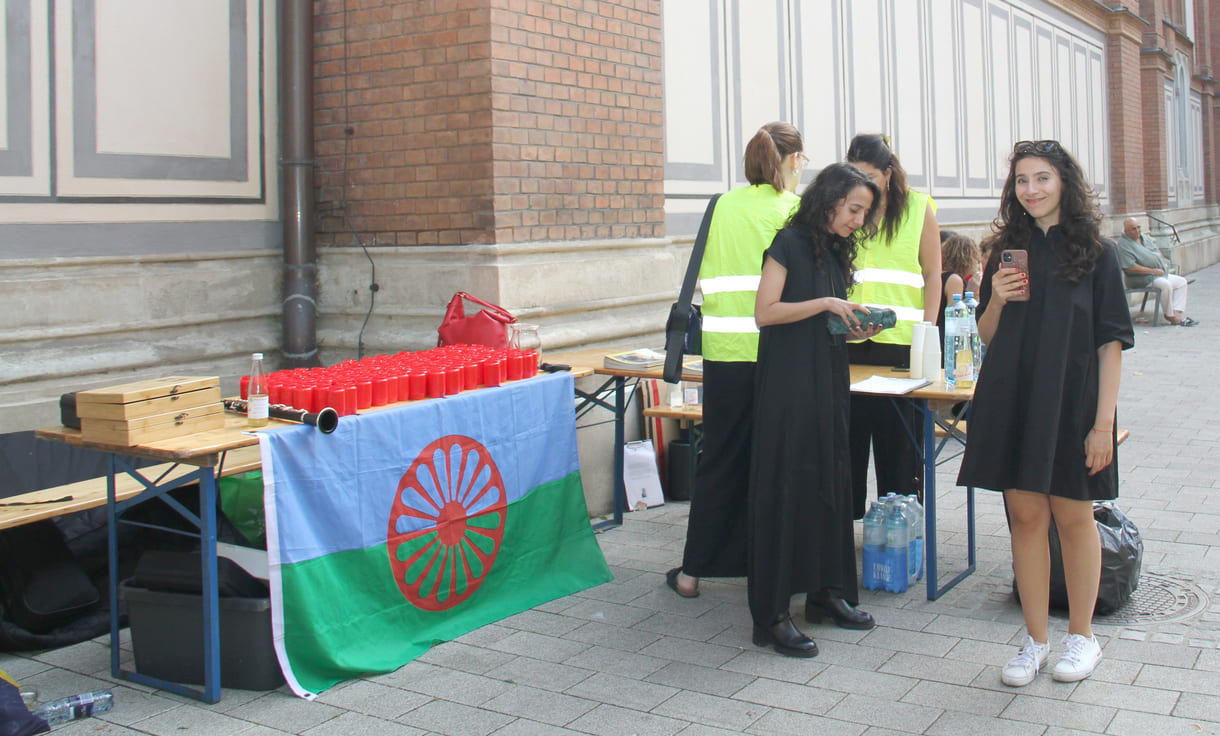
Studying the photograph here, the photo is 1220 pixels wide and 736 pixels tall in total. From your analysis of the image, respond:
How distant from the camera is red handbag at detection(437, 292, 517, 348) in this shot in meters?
5.46

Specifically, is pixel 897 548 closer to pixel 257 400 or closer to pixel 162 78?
pixel 257 400

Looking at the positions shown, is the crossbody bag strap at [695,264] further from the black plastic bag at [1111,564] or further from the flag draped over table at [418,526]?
the black plastic bag at [1111,564]

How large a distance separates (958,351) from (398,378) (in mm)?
2366

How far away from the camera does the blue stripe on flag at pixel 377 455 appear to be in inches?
157

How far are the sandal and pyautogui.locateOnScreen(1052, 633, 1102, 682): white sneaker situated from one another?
1555 mm

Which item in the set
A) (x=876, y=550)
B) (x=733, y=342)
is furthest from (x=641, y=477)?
(x=733, y=342)

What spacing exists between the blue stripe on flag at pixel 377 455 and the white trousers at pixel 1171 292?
41.3 ft

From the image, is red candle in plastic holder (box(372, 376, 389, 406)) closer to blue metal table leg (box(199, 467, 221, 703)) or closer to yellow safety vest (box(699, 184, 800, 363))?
blue metal table leg (box(199, 467, 221, 703))

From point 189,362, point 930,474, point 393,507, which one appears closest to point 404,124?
point 189,362

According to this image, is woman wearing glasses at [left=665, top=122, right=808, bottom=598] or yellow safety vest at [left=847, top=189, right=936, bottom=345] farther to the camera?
yellow safety vest at [left=847, top=189, right=936, bottom=345]

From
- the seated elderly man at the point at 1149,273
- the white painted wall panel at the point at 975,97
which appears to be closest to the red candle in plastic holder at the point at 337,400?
the white painted wall panel at the point at 975,97

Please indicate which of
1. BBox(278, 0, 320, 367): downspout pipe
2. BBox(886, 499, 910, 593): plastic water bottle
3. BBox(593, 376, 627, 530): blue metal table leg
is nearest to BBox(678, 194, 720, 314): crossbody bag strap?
BBox(886, 499, 910, 593): plastic water bottle

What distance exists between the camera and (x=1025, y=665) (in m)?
3.93

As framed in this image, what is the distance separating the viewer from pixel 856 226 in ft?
14.2
